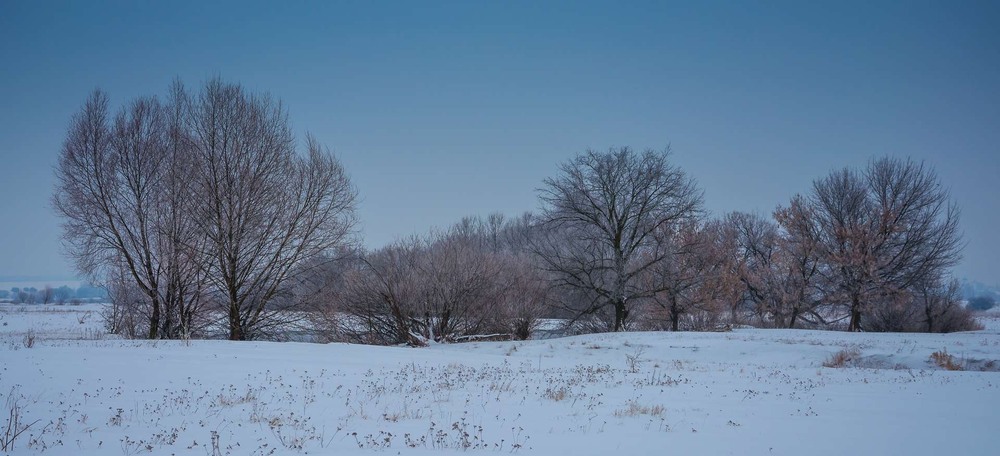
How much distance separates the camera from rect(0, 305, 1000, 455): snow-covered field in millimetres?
6184

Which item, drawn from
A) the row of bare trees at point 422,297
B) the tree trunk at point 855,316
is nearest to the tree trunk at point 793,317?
the tree trunk at point 855,316

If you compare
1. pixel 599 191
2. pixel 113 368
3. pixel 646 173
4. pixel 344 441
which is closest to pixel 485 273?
pixel 599 191

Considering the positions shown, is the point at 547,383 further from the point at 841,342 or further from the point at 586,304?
the point at 586,304

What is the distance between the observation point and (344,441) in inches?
246

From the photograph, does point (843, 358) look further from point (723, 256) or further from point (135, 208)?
point (135, 208)

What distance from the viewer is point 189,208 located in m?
20.3

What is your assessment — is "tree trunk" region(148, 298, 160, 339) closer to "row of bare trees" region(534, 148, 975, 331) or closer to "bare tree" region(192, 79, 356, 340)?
"bare tree" region(192, 79, 356, 340)

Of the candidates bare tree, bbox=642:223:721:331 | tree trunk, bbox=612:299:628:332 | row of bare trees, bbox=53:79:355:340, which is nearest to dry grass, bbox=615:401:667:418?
row of bare trees, bbox=53:79:355:340

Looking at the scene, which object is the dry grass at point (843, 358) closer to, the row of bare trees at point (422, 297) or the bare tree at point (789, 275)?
the row of bare trees at point (422, 297)

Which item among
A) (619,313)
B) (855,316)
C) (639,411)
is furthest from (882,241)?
(639,411)

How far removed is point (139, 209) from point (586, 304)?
2253cm

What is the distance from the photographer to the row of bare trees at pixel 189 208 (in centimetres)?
2005

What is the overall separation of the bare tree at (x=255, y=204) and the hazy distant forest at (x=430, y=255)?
0.18 ft

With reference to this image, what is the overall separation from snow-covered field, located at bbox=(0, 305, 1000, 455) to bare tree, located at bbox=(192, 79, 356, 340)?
636 cm
